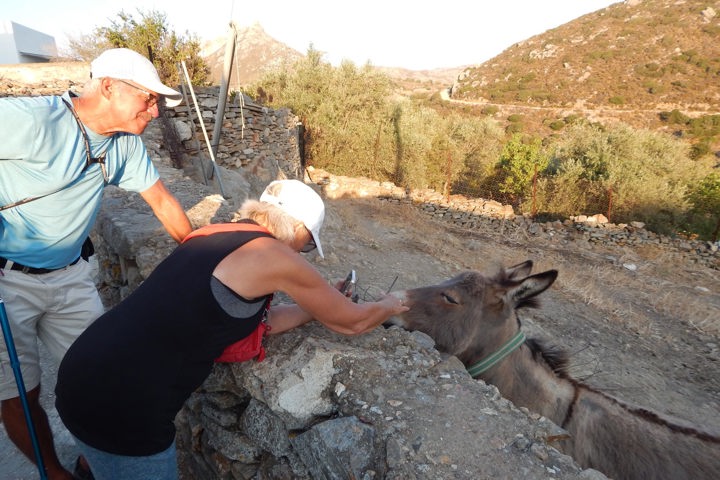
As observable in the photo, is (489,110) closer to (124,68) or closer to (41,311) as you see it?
(124,68)

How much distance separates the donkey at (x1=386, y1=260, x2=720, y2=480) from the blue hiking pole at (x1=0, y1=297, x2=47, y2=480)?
2.02 m

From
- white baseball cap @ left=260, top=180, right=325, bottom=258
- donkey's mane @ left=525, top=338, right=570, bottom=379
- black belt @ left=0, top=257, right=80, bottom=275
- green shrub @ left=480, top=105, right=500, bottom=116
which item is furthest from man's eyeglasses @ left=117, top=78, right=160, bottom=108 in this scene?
green shrub @ left=480, top=105, right=500, bottom=116

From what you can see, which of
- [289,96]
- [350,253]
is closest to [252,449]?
[350,253]

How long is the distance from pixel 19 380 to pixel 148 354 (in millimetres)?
1147

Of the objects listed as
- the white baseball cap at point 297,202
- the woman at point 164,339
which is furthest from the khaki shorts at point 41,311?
the white baseball cap at point 297,202

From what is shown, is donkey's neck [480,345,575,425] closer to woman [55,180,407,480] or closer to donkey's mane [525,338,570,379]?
donkey's mane [525,338,570,379]

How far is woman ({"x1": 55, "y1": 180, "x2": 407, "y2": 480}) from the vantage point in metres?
1.45

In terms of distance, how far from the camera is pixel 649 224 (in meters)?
15.0

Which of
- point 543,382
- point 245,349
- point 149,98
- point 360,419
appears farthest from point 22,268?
point 543,382

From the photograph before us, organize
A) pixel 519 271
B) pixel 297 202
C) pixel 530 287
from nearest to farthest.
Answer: pixel 297 202 < pixel 530 287 < pixel 519 271

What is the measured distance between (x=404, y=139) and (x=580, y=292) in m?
9.89

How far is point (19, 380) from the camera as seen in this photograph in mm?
2010

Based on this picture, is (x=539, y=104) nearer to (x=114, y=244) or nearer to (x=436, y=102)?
(x=436, y=102)

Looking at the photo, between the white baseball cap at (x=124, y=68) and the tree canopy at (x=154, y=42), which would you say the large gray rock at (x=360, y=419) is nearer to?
the white baseball cap at (x=124, y=68)
